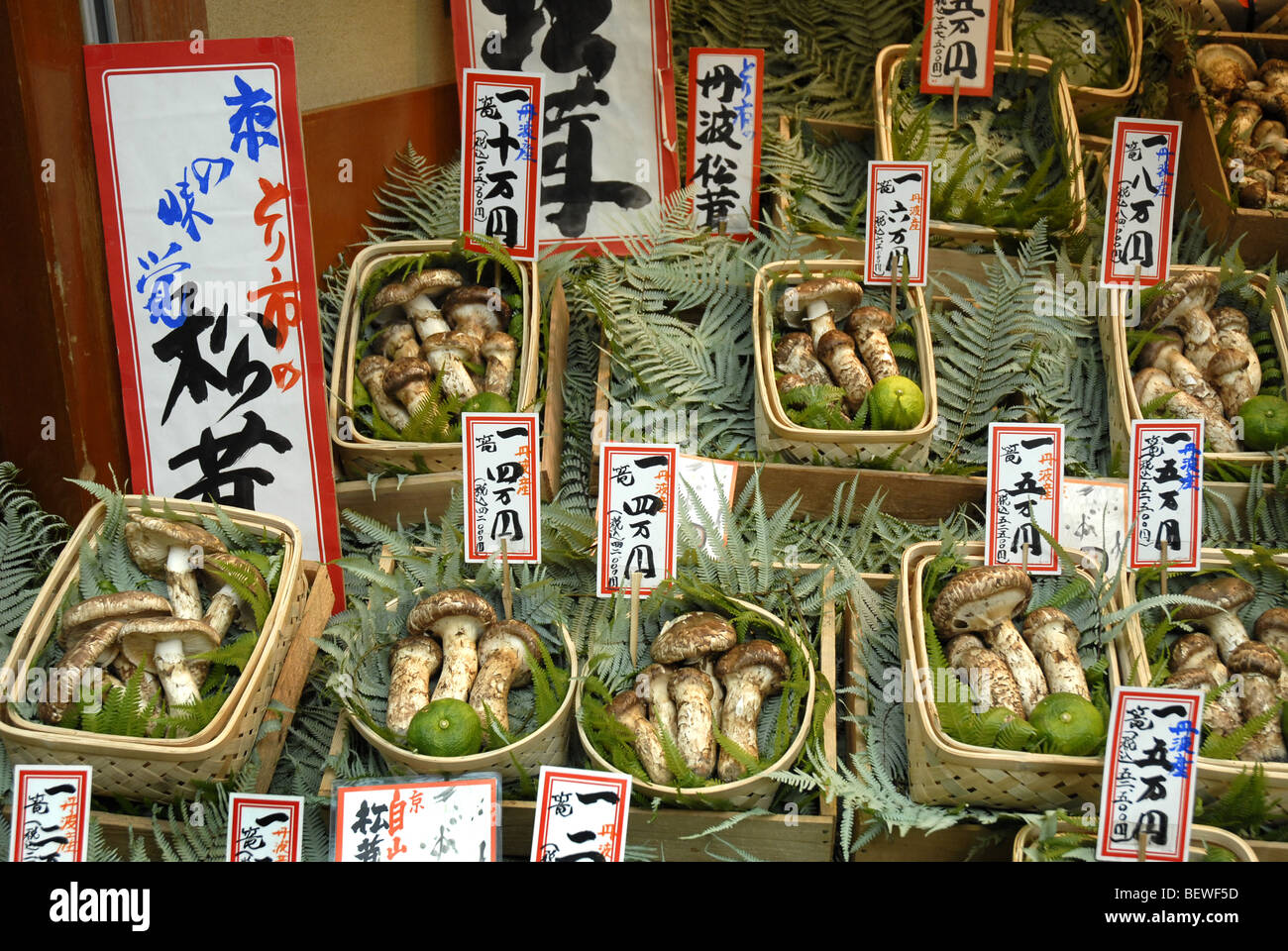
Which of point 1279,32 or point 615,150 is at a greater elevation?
point 1279,32

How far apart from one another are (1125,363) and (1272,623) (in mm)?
779

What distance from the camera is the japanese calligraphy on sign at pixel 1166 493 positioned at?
8.10 ft

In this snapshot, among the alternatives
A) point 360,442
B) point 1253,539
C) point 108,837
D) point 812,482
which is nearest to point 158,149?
point 360,442

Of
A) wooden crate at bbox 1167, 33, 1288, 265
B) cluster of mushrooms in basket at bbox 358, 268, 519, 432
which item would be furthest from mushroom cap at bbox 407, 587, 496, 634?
wooden crate at bbox 1167, 33, 1288, 265

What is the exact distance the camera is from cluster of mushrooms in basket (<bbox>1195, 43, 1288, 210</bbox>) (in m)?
3.24

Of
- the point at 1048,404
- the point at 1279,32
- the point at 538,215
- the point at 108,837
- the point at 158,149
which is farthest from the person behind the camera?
the point at 1279,32

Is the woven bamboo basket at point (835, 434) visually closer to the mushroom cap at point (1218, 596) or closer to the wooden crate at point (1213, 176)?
the mushroom cap at point (1218, 596)

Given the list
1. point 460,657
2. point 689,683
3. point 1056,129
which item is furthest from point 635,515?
point 1056,129

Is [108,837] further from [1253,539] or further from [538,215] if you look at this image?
[1253,539]

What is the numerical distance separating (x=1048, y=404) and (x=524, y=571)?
147 cm

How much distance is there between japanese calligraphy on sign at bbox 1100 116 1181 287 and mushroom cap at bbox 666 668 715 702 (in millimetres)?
1649

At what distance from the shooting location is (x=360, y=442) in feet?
9.06

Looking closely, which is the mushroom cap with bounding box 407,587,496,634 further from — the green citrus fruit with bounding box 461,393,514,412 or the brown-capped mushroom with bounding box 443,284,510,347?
the brown-capped mushroom with bounding box 443,284,510,347

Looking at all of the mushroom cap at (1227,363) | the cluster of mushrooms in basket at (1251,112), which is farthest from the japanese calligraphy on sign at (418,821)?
the cluster of mushrooms in basket at (1251,112)
